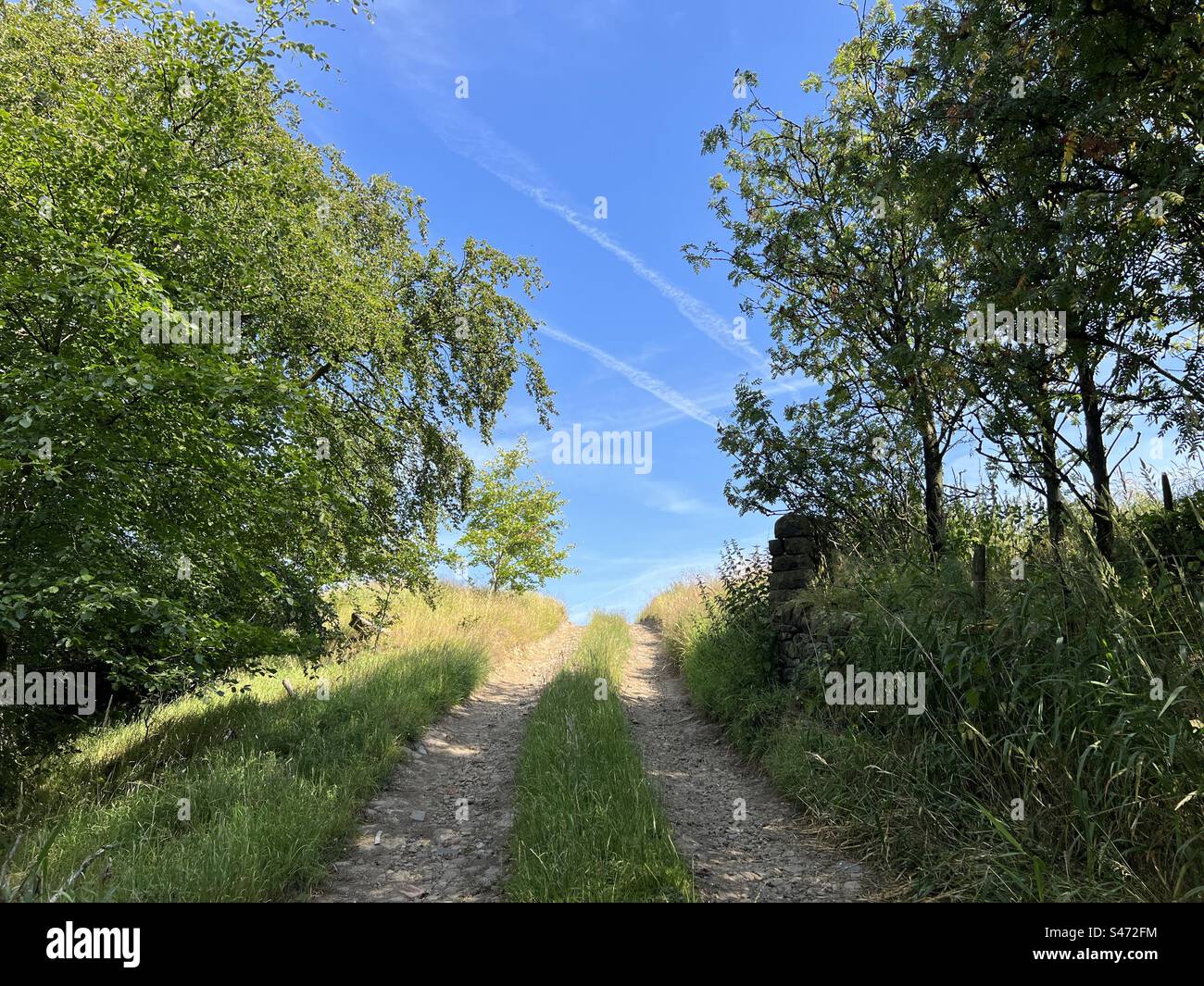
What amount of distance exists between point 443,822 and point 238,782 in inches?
77.0

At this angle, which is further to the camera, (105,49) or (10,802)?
(105,49)

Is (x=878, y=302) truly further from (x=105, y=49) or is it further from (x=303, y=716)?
(x=105, y=49)

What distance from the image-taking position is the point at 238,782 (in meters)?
5.34

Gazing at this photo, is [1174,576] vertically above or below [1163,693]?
above

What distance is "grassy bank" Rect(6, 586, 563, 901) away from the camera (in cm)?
400

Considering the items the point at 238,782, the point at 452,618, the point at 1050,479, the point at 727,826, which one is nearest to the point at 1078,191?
the point at 1050,479

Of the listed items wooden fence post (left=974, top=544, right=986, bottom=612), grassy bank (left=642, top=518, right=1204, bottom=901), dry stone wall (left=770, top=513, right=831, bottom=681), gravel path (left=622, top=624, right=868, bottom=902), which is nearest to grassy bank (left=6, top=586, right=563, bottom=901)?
gravel path (left=622, top=624, right=868, bottom=902)

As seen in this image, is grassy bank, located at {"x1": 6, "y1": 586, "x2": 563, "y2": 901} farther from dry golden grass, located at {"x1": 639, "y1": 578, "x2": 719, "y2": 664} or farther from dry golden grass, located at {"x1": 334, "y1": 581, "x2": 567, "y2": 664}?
dry golden grass, located at {"x1": 639, "y1": 578, "x2": 719, "y2": 664}

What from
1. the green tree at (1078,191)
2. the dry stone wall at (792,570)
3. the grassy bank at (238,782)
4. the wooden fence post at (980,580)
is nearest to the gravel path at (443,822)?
the grassy bank at (238,782)

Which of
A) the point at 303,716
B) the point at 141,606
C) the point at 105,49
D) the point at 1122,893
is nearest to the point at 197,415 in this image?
the point at 141,606

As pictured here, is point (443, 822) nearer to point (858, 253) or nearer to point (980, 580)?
point (980, 580)

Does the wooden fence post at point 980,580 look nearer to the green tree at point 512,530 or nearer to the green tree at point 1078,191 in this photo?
the green tree at point 1078,191

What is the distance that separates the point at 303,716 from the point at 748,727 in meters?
5.88

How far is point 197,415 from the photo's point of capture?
5.80 meters
